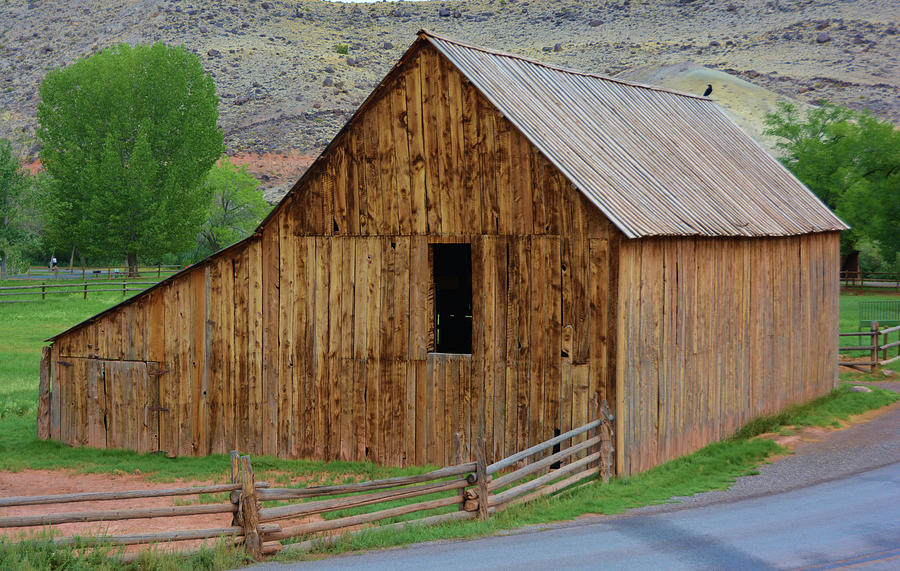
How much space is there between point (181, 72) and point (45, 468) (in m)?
46.5

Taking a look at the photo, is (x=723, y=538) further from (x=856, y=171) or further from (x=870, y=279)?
(x=870, y=279)

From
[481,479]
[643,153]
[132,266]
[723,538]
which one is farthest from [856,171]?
[481,479]

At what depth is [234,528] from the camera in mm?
10984

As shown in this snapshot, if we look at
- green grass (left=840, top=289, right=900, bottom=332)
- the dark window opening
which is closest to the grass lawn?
the dark window opening

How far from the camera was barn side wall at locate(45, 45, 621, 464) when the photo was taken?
15.5m

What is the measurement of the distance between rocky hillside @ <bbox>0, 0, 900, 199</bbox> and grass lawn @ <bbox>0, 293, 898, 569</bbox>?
6411 cm

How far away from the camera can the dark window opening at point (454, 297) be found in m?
22.2

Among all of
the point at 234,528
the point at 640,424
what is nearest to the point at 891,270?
the point at 640,424

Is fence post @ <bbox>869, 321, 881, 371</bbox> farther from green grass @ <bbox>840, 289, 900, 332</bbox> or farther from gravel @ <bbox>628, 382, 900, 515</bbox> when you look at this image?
green grass @ <bbox>840, 289, 900, 332</bbox>

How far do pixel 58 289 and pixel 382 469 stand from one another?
36.5m

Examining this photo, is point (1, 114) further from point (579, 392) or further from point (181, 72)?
point (579, 392)

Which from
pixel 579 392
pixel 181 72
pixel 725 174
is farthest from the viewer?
pixel 181 72

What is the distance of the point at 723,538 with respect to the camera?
11812mm

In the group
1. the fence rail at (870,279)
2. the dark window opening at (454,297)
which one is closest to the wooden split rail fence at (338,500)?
the dark window opening at (454,297)
